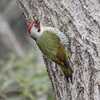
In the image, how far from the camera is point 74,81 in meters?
3.52

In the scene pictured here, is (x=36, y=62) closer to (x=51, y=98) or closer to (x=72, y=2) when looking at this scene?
(x=51, y=98)

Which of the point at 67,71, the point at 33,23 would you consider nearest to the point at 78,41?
the point at 67,71

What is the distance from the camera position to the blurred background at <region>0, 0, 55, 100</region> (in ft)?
16.9

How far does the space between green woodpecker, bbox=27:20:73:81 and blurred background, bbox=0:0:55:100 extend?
40cm

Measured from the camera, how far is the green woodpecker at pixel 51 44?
358cm

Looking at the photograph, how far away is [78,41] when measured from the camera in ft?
11.6

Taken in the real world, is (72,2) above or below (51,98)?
above

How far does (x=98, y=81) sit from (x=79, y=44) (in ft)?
0.99

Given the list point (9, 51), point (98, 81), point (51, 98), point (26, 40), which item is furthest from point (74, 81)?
point (26, 40)

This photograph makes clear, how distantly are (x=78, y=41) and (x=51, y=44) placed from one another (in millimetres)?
236

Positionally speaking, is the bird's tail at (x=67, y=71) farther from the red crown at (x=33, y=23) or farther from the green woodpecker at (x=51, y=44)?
the red crown at (x=33, y=23)

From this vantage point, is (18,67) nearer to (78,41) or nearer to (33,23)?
(33,23)

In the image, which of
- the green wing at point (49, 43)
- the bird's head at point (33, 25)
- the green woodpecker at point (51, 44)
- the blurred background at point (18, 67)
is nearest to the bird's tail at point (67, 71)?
the green woodpecker at point (51, 44)

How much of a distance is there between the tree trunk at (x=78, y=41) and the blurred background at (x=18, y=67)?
0.51 m
